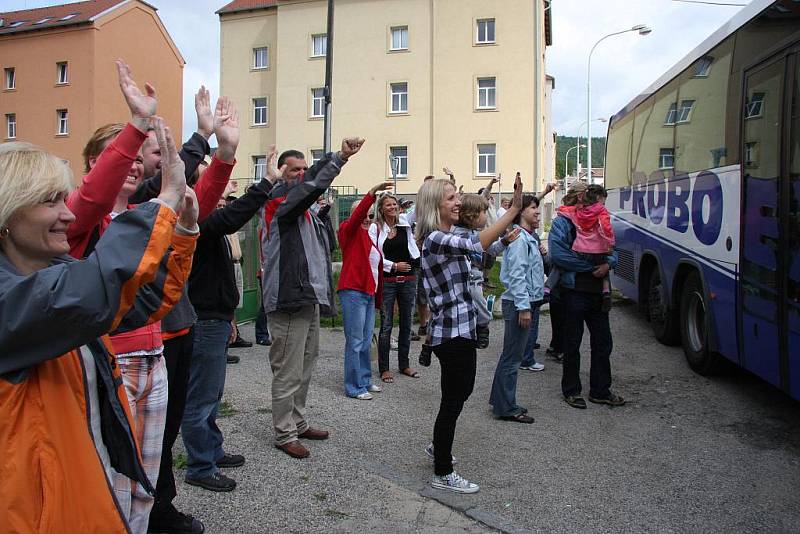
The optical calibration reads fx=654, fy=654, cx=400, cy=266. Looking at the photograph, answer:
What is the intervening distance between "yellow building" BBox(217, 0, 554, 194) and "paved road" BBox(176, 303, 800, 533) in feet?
81.7

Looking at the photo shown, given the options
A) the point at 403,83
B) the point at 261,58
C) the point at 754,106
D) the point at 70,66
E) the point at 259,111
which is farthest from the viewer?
the point at 70,66

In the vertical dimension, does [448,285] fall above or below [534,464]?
above

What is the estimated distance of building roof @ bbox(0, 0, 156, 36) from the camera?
120 ft

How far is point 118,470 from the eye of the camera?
5.78 feet

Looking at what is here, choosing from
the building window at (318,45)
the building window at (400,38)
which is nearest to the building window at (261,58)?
the building window at (318,45)

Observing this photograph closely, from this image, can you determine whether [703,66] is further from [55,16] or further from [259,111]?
[55,16]

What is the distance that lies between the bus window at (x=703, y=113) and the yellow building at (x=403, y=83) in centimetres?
2233

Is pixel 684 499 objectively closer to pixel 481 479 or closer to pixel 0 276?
pixel 481 479

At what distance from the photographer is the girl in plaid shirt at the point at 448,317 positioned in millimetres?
4145

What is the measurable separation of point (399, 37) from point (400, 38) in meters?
0.08

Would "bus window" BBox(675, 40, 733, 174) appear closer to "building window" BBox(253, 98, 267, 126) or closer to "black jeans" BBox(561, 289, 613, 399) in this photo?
"black jeans" BBox(561, 289, 613, 399)

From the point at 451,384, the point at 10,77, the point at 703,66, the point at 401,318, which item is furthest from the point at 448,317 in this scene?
the point at 10,77

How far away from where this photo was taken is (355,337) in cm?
615

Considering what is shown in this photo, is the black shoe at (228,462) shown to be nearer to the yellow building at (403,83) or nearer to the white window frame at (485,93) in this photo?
the yellow building at (403,83)
